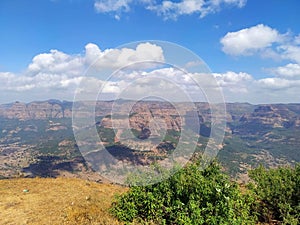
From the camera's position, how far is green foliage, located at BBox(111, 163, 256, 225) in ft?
51.4

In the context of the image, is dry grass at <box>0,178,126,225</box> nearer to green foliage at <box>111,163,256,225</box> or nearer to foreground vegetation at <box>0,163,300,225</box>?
foreground vegetation at <box>0,163,300,225</box>

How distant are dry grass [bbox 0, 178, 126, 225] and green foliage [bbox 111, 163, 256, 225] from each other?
1.81 m

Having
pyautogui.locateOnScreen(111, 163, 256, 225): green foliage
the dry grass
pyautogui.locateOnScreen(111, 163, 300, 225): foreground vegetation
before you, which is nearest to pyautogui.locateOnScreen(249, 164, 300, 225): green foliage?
pyautogui.locateOnScreen(111, 163, 300, 225): foreground vegetation

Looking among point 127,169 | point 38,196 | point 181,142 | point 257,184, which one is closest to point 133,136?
point 127,169

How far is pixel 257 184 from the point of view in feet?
85.4

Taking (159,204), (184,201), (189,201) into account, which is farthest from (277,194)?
(159,204)

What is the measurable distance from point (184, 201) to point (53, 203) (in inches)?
404

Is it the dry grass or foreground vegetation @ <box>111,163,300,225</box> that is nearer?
foreground vegetation @ <box>111,163,300,225</box>

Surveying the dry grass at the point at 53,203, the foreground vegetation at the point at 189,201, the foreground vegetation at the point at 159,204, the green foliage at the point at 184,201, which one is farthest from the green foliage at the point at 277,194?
the dry grass at the point at 53,203

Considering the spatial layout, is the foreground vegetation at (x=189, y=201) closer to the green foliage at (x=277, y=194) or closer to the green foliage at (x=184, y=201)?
the green foliage at (x=184, y=201)

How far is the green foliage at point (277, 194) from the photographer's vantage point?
926 inches

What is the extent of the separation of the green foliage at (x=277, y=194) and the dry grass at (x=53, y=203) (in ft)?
44.7

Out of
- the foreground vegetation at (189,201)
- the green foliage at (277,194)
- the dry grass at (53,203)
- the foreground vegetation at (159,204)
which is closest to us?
the foreground vegetation at (189,201)

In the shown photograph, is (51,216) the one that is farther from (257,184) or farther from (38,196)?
(257,184)
